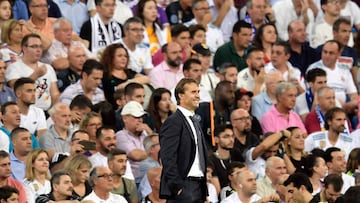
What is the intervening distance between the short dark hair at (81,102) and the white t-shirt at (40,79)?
586mm

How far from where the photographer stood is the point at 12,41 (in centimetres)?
1745

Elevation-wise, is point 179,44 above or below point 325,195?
above

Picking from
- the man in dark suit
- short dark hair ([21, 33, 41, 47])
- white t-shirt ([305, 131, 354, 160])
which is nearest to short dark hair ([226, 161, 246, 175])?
white t-shirt ([305, 131, 354, 160])

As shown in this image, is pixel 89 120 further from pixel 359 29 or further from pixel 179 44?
pixel 359 29

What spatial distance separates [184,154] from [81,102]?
4.09 meters

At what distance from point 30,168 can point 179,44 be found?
4.20 meters

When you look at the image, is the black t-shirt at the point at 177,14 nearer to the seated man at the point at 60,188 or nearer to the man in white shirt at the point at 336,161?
the man in white shirt at the point at 336,161

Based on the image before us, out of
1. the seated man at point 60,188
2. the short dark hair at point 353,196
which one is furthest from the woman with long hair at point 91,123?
the short dark hair at point 353,196

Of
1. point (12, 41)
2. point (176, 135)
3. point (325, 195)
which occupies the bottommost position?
point (325, 195)

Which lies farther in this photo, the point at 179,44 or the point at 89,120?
the point at 179,44

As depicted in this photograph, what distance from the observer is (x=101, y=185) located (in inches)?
591

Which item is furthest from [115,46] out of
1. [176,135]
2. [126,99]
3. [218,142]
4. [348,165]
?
[176,135]

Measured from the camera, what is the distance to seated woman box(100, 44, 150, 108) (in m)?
17.6

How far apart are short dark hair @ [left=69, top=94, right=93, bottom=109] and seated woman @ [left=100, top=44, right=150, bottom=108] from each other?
936 mm
